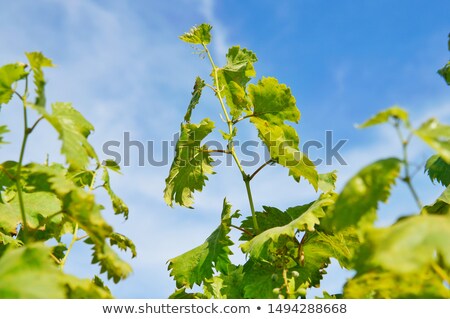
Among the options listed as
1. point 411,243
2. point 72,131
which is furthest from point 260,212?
point 411,243

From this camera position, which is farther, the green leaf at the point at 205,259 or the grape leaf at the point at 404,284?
the green leaf at the point at 205,259

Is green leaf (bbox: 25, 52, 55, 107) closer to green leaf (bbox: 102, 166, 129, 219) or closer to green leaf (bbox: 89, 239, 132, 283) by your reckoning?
green leaf (bbox: 89, 239, 132, 283)

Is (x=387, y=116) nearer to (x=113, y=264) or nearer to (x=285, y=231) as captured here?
(x=113, y=264)

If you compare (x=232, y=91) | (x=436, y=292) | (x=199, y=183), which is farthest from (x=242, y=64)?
(x=436, y=292)

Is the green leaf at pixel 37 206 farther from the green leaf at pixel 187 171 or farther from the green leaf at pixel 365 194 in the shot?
the green leaf at pixel 365 194

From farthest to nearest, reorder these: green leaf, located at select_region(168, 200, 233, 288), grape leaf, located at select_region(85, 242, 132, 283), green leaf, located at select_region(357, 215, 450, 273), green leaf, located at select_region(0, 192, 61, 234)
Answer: green leaf, located at select_region(168, 200, 233, 288), green leaf, located at select_region(0, 192, 61, 234), grape leaf, located at select_region(85, 242, 132, 283), green leaf, located at select_region(357, 215, 450, 273)

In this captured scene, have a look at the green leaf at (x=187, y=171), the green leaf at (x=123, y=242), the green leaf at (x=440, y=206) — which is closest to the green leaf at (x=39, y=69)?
the green leaf at (x=123, y=242)

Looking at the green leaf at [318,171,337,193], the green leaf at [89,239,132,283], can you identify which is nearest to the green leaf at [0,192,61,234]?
the green leaf at [89,239,132,283]
